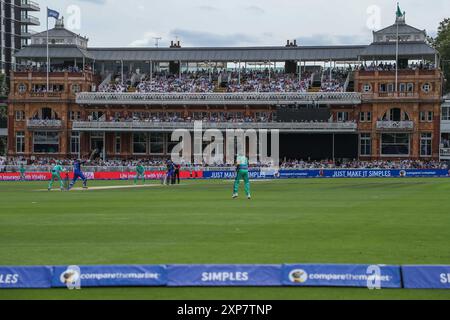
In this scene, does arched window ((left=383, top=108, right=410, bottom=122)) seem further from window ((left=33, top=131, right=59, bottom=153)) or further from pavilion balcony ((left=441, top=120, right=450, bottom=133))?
window ((left=33, top=131, right=59, bottom=153))

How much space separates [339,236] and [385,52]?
8469cm

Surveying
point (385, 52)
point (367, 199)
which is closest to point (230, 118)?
point (385, 52)

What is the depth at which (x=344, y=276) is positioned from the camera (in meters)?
13.1

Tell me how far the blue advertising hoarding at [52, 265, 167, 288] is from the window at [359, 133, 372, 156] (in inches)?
3431

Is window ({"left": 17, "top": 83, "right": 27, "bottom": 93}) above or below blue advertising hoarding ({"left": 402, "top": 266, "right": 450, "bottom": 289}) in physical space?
above

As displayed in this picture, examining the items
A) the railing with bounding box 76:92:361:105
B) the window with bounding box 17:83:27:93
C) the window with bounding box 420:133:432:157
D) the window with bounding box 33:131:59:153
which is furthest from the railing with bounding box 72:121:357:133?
the window with bounding box 17:83:27:93

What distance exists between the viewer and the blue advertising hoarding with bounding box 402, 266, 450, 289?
12.9 metres

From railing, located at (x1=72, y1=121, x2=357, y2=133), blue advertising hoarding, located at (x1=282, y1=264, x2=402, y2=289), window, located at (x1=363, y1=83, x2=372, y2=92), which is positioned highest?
window, located at (x1=363, y1=83, x2=372, y2=92)

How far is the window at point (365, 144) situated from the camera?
324 ft

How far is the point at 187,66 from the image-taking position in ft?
360

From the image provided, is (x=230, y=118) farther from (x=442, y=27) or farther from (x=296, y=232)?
(x=296, y=232)

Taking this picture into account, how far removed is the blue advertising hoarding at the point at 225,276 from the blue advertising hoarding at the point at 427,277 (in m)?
2.00

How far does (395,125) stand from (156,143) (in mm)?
28670

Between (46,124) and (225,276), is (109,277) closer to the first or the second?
(225,276)
